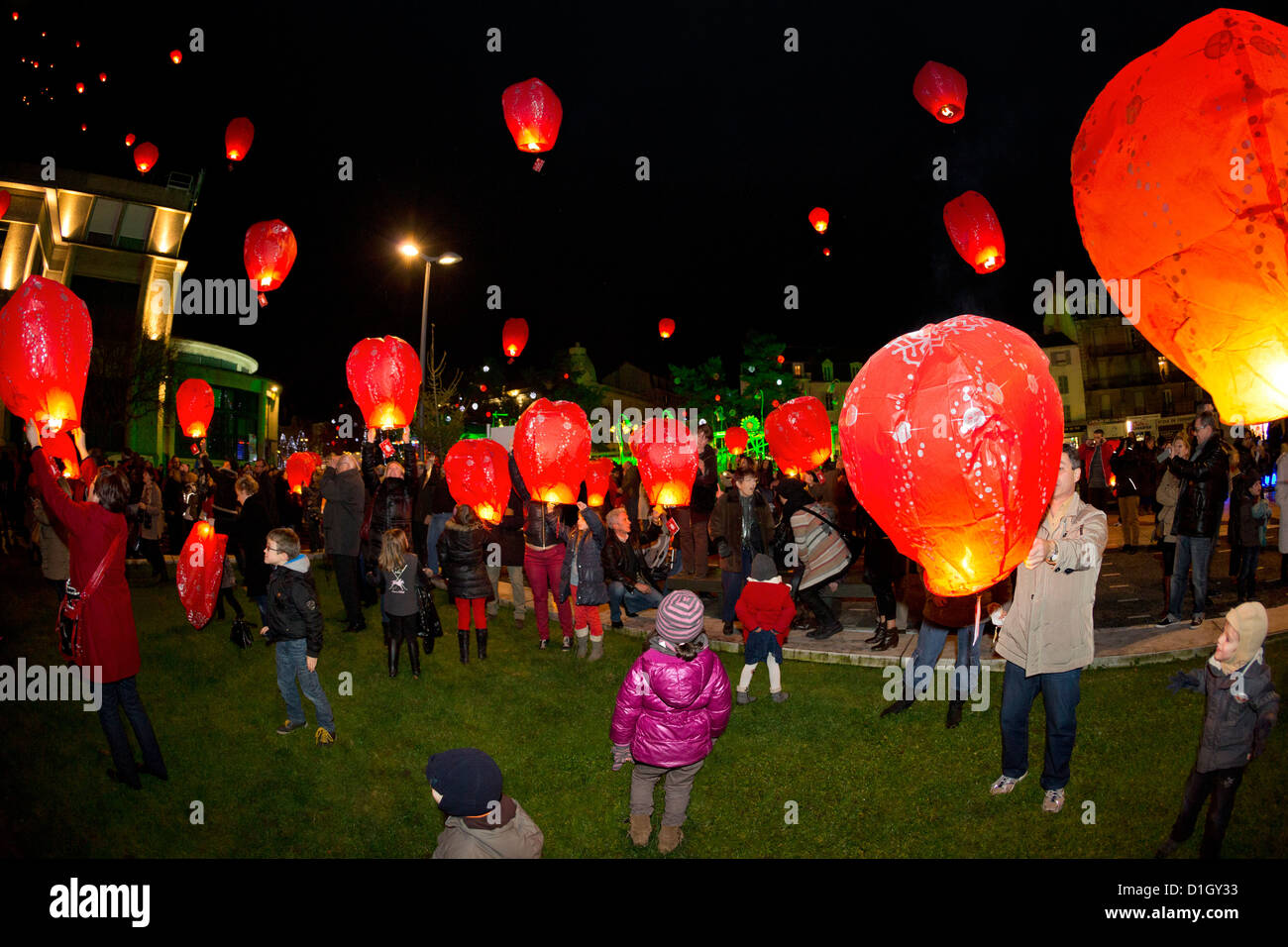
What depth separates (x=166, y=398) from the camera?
2848 centimetres

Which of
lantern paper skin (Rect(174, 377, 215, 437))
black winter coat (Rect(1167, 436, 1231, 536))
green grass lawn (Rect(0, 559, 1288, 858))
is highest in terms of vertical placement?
lantern paper skin (Rect(174, 377, 215, 437))

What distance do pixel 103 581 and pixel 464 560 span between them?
10.4ft

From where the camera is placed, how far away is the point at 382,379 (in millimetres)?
9344

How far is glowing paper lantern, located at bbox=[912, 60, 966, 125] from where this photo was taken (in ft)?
35.5

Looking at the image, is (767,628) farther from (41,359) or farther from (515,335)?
(515,335)

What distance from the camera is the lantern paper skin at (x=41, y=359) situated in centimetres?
579

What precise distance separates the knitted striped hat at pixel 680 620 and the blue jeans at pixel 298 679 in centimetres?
298

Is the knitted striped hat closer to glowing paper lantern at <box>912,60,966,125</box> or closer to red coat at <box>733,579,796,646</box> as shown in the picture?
red coat at <box>733,579,796,646</box>

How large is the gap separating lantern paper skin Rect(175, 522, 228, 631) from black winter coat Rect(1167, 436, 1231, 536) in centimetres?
989

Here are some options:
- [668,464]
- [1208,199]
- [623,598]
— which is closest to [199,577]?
[623,598]

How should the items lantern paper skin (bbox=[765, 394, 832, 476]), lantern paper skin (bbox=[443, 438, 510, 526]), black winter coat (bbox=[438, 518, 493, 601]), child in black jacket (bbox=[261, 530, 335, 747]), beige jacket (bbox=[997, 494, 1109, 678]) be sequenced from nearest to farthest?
beige jacket (bbox=[997, 494, 1109, 678]) < child in black jacket (bbox=[261, 530, 335, 747]) < black winter coat (bbox=[438, 518, 493, 601]) < lantern paper skin (bbox=[443, 438, 510, 526]) < lantern paper skin (bbox=[765, 394, 832, 476])

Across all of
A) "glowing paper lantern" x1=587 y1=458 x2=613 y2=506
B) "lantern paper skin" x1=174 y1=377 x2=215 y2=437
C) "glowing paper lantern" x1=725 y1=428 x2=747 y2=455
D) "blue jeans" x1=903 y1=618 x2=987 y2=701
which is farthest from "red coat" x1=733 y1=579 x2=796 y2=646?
"glowing paper lantern" x1=725 y1=428 x2=747 y2=455

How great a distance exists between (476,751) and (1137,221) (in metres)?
3.97

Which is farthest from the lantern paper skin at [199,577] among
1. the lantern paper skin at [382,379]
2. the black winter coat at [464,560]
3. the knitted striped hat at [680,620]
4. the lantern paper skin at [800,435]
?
the lantern paper skin at [800,435]
